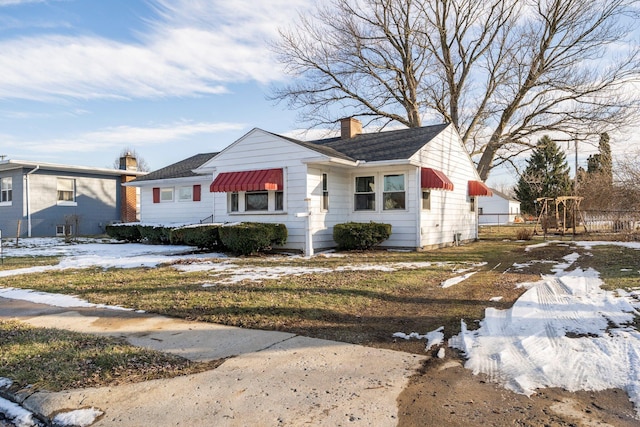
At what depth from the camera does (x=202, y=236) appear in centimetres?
1340

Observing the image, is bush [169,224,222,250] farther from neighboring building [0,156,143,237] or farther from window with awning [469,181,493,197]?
window with awning [469,181,493,197]

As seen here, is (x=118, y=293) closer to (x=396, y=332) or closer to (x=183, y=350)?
(x=183, y=350)

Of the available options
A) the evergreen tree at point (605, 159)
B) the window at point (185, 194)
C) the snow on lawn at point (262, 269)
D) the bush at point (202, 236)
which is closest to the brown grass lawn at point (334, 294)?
the snow on lawn at point (262, 269)

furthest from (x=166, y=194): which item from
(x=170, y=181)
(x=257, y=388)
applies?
(x=257, y=388)

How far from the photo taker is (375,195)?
14.3m

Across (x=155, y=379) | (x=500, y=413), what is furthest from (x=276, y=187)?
(x=500, y=413)

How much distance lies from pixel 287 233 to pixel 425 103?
1527 centimetres

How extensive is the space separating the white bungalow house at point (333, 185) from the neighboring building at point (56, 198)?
10.3 m

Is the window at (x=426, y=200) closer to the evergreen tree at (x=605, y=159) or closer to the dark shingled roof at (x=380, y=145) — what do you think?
the dark shingled roof at (x=380, y=145)

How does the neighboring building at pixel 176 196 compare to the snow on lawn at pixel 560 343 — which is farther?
the neighboring building at pixel 176 196

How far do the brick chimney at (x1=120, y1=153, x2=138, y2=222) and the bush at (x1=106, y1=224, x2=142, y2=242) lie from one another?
292 inches

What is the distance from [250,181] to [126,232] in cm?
706

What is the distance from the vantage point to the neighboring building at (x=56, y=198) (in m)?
20.8

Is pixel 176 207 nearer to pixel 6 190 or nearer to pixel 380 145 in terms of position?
pixel 380 145
